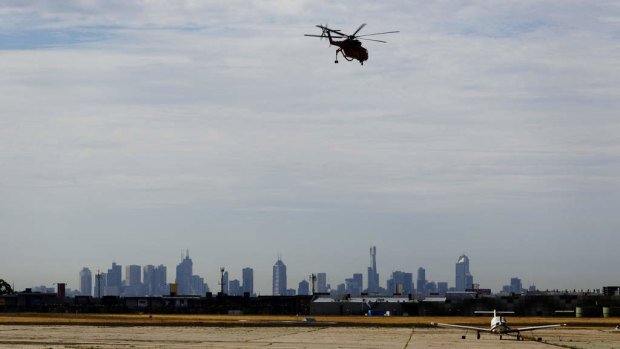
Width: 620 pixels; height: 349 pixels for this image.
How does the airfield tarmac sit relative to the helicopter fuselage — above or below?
below

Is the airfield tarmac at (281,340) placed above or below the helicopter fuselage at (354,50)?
below

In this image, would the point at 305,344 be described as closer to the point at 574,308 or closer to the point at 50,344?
the point at 50,344

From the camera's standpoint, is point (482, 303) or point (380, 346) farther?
point (482, 303)

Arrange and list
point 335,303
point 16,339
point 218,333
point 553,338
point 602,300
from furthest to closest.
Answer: point 335,303 → point 602,300 → point 218,333 → point 553,338 → point 16,339

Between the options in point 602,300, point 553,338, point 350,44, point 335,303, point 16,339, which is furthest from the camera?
point 335,303

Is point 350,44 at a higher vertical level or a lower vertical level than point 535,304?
higher

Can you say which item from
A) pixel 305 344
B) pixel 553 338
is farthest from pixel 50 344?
pixel 553 338

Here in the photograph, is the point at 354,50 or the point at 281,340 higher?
the point at 354,50

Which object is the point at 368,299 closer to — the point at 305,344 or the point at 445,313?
the point at 445,313

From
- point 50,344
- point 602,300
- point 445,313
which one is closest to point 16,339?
→ point 50,344
